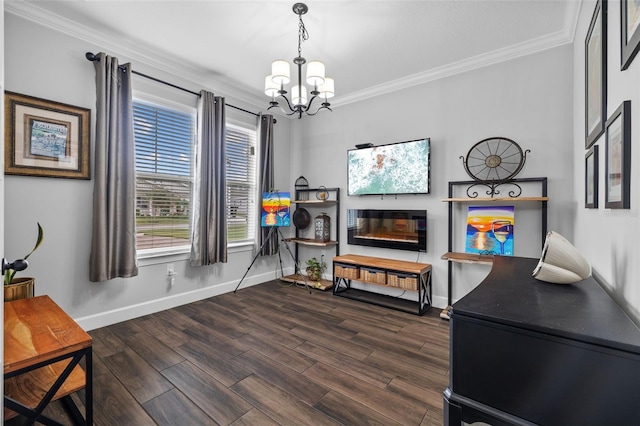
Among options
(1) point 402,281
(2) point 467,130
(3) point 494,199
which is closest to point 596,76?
(3) point 494,199

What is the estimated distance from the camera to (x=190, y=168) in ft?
11.4

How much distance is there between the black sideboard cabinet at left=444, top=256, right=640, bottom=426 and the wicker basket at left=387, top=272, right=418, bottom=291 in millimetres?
2181

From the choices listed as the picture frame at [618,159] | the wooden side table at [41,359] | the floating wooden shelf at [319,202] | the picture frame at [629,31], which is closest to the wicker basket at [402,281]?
the floating wooden shelf at [319,202]

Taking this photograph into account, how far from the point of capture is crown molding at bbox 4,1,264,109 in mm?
2369

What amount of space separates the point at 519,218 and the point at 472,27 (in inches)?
73.2

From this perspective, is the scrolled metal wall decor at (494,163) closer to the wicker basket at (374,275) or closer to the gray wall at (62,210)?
the wicker basket at (374,275)

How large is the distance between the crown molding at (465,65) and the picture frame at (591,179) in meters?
1.51

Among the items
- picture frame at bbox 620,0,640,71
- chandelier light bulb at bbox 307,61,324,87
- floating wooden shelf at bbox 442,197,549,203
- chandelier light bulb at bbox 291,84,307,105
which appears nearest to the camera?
picture frame at bbox 620,0,640,71

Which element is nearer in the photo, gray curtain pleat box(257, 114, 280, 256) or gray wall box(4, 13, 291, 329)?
gray wall box(4, 13, 291, 329)

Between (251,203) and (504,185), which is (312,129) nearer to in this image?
(251,203)

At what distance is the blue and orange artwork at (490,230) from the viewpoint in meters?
2.87

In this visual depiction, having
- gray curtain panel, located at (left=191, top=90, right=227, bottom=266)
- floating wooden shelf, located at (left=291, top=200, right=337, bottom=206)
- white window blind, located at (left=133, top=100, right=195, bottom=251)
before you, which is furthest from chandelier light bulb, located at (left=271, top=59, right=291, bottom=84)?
floating wooden shelf, located at (left=291, top=200, right=337, bottom=206)

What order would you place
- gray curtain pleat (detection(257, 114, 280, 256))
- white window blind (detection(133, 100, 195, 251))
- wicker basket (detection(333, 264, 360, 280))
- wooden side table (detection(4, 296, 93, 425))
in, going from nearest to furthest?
wooden side table (detection(4, 296, 93, 425)) < white window blind (detection(133, 100, 195, 251)) < wicker basket (detection(333, 264, 360, 280)) < gray curtain pleat (detection(257, 114, 280, 256))

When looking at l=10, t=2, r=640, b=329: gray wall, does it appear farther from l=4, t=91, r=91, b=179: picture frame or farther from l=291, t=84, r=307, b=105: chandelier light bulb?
l=291, t=84, r=307, b=105: chandelier light bulb
